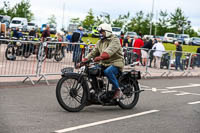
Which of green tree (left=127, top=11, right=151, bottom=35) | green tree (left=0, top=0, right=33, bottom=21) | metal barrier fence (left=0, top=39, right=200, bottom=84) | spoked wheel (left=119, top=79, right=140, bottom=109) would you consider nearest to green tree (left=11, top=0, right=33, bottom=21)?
green tree (left=0, top=0, right=33, bottom=21)

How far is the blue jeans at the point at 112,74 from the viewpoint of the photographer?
809 centimetres

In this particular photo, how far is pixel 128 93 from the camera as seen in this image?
873 cm

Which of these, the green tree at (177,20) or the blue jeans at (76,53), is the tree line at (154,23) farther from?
the blue jeans at (76,53)

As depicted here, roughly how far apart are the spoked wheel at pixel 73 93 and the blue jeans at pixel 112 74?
21.2 inches

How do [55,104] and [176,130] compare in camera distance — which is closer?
[176,130]

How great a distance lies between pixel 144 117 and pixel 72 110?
1.32 meters

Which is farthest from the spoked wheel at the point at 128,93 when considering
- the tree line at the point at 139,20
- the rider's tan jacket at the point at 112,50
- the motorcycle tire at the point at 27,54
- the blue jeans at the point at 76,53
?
the tree line at the point at 139,20

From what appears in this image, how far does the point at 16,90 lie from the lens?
1095 centimetres

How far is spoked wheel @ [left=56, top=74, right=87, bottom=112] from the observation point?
770cm

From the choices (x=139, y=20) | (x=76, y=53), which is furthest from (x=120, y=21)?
(x=76, y=53)

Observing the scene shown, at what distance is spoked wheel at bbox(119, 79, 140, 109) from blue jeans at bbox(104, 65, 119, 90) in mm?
369

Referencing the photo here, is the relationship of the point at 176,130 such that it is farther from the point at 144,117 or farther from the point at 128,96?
the point at 128,96

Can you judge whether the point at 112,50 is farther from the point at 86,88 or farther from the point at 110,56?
the point at 86,88

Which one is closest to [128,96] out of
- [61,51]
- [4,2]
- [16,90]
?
[16,90]
